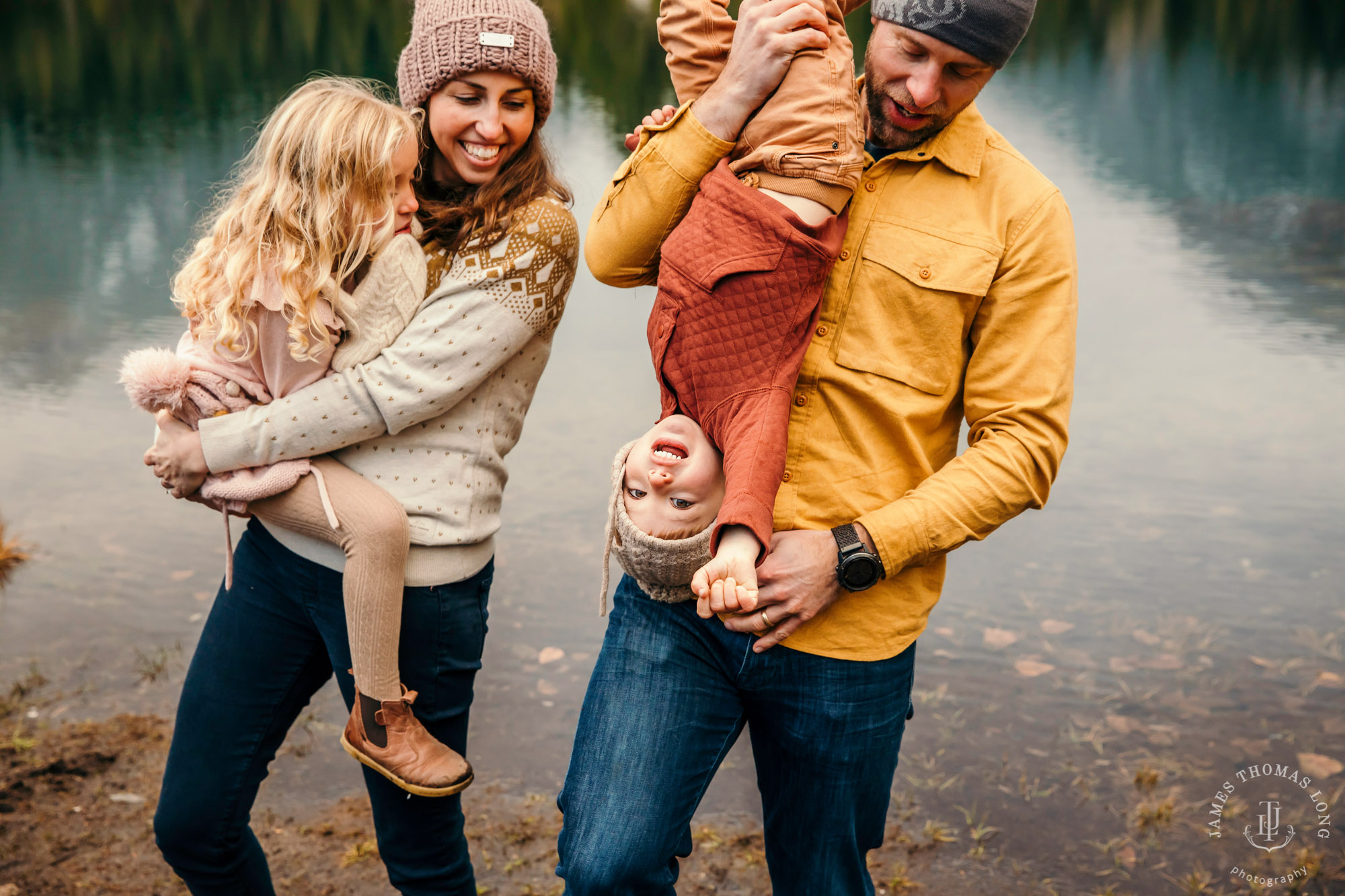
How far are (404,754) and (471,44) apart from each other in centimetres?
117

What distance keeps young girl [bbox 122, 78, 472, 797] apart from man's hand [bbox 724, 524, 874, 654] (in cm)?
60

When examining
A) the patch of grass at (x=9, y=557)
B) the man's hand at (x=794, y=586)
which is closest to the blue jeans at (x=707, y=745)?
the man's hand at (x=794, y=586)

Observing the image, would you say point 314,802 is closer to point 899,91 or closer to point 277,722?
point 277,722

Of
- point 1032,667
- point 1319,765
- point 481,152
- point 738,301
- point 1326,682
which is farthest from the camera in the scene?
point 1032,667

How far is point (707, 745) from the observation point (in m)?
1.70

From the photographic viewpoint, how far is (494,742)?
307 centimetres

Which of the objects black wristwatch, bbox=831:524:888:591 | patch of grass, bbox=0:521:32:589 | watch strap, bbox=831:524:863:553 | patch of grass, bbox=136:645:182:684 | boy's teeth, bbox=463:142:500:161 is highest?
boy's teeth, bbox=463:142:500:161

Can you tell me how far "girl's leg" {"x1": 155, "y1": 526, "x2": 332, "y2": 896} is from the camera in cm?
191

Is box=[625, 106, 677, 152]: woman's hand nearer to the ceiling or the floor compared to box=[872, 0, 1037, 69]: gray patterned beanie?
nearer to the floor

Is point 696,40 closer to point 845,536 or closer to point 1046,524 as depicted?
point 845,536

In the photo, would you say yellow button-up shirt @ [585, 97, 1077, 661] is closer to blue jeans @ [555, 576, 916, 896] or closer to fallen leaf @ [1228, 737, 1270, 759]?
blue jeans @ [555, 576, 916, 896]

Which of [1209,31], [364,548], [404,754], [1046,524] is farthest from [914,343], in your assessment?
[1209,31]

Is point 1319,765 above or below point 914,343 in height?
below

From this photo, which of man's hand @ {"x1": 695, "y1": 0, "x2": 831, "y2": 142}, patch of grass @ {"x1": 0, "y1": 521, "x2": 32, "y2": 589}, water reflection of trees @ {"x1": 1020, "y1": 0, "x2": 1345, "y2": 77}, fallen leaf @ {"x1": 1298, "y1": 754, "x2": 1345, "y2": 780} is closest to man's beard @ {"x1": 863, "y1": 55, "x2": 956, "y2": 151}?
man's hand @ {"x1": 695, "y1": 0, "x2": 831, "y2": 142}
